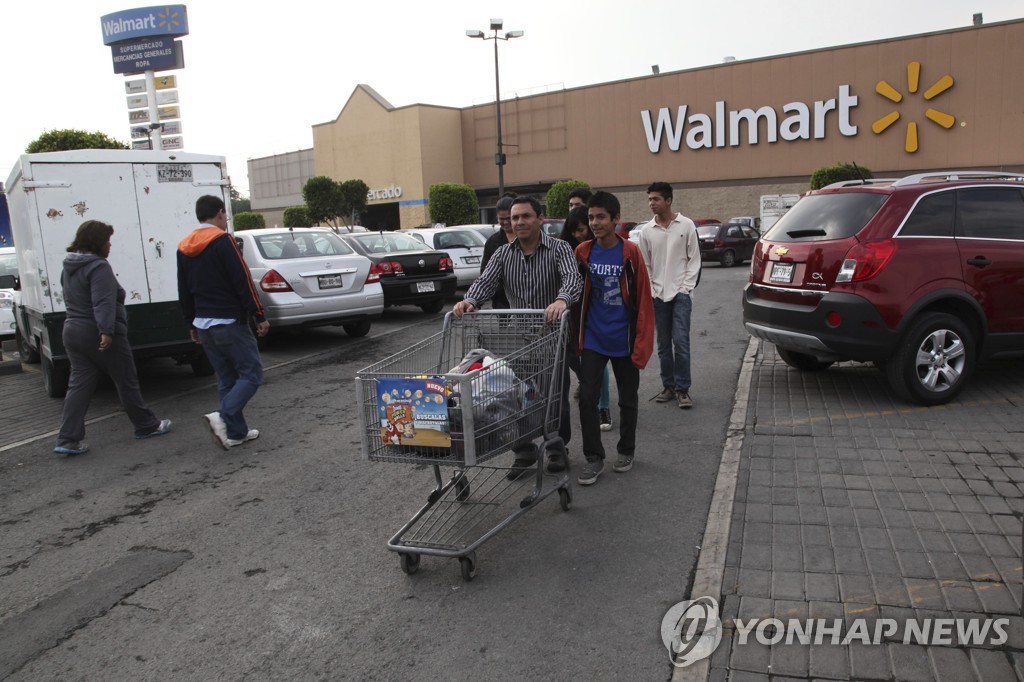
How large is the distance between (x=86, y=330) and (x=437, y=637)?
4800 millimetres

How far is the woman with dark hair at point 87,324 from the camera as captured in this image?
650 cm

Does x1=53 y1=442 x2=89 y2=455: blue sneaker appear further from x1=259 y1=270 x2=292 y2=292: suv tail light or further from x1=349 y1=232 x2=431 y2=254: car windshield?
x1=349 y1=232 x2=431 y2=254: car windshield

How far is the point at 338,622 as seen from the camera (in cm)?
354

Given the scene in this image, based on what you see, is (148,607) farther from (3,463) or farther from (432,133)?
(432,133)

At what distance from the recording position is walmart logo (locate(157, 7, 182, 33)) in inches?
1178

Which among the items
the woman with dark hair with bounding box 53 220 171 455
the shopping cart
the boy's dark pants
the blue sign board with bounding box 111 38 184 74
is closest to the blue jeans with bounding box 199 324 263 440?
the woman with dark hair with bounding box 53 220 171 455

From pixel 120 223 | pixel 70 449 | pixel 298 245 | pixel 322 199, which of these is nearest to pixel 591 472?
pixel 70 449

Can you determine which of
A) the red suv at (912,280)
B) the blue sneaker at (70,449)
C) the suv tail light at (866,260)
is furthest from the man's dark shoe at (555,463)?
the blue sneaker at (70,449)

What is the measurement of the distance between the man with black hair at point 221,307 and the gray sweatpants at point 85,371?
81cm

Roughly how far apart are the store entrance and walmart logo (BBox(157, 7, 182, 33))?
2700 cm

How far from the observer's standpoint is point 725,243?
2495 cm

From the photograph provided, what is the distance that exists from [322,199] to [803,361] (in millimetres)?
39277

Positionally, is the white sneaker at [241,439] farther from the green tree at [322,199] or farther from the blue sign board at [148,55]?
the green tree at [322,199]

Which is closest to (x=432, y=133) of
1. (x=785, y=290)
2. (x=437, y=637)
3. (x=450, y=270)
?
(x=450, y=270)
